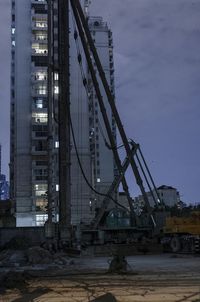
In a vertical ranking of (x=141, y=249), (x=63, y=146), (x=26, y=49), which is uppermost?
(x=26, y=49)

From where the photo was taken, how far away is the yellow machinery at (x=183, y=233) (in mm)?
34431

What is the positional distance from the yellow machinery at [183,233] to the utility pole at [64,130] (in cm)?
760

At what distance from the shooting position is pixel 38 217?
86875 millimetres

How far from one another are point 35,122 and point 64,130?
60.6 metres

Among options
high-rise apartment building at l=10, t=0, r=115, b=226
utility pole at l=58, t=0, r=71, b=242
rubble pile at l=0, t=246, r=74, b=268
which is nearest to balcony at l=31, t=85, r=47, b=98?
high-rise apartment building at l=10, t=0, r=115, b=226

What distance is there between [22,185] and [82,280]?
75.8 m

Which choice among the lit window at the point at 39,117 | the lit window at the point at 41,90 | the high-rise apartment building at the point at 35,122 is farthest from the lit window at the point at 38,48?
the lit window at the point at 39,117

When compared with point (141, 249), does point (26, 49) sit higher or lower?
higher

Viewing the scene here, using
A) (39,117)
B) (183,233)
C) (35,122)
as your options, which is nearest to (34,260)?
(183,233)

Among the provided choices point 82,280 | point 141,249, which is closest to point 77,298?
point 82,280

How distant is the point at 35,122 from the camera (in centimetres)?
9594

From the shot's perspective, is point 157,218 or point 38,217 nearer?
point 157,218

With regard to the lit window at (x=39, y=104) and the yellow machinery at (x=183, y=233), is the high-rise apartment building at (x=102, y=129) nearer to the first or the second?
the lit window at (x=39, y=104)

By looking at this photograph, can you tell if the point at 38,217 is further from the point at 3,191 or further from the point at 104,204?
the point at 3,191
